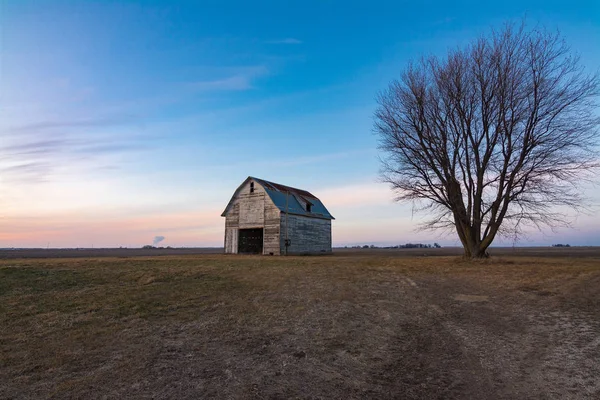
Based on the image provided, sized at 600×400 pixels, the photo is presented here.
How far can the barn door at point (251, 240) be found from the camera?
40906 mm

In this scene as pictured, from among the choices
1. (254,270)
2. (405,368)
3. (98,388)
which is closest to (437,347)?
(405,368)

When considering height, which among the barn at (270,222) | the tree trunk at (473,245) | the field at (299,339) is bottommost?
the field at (299,339)

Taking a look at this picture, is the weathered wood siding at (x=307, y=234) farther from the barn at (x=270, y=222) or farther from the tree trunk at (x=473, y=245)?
the tree trunk at (x=473, y=245)

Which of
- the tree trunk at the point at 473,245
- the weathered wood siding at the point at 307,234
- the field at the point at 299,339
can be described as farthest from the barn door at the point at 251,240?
the field at the point at 299,339

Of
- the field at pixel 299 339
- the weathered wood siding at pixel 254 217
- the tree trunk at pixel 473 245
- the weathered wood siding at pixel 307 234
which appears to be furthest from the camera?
the weathered wood siding at pixel 307 234

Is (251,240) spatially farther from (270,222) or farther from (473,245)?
(473,245)

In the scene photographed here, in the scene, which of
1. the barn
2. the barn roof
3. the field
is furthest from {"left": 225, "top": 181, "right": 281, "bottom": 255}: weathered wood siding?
the field

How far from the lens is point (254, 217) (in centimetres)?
3822

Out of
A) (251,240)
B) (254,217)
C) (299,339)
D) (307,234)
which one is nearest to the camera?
(299,339)

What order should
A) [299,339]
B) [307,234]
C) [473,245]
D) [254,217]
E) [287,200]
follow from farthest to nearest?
[307,234]
[254,217]
[287,200]
[473,245]
[299,339]

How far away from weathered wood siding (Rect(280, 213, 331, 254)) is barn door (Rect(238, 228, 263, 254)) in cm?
478

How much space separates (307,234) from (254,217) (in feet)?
21.6

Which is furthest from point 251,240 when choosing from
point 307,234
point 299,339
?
point 299,339

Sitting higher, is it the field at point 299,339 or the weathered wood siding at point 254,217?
the weathered wood siding at point 254,217
